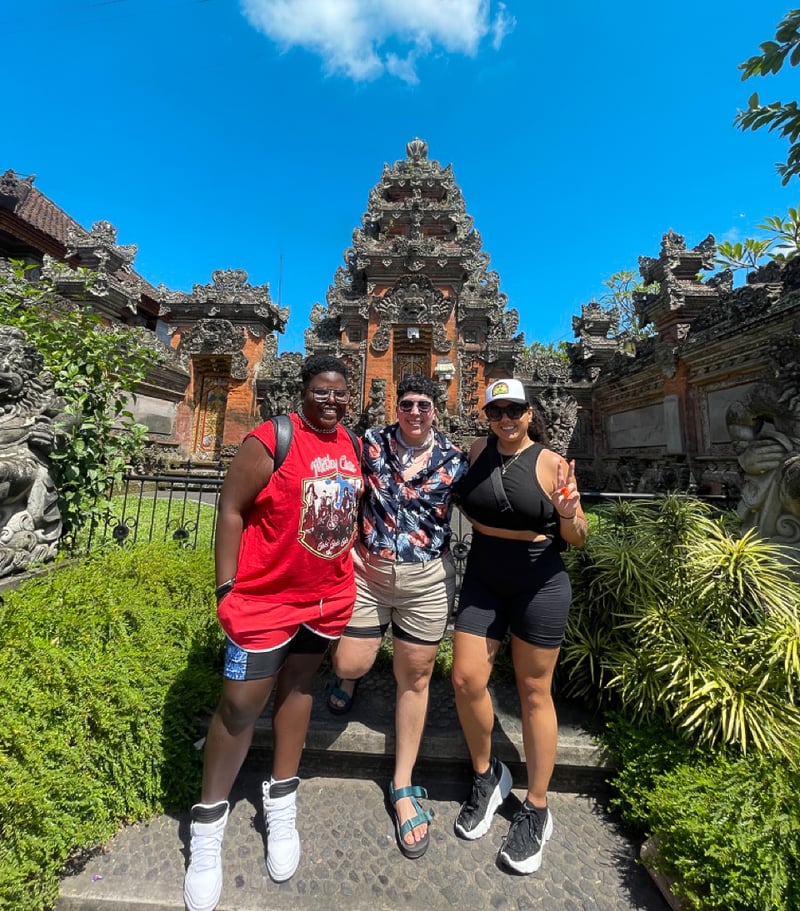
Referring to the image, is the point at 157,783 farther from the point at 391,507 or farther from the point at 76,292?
the point at 76,292

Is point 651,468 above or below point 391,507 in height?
above

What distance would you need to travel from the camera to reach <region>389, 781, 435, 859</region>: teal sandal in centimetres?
194

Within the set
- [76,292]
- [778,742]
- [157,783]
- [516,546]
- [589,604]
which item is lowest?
[157,783]

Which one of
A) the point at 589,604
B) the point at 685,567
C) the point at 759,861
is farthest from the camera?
the point at 589,604

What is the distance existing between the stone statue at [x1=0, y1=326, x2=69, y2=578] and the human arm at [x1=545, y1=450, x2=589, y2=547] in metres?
3.51

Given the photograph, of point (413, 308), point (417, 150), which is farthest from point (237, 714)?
point (417, 150)

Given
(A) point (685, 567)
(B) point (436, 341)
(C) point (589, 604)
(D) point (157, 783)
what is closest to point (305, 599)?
(D) point (157, 783)

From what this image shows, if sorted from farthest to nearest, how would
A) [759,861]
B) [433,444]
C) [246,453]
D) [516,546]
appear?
[433,444]
[516,546]
[246,453]
[759,861]

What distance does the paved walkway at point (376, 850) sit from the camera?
5.79ft

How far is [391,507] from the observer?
2.10 m

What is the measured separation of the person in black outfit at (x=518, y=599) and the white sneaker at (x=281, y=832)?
0.82 metres

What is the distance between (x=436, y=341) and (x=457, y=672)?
14374 millimetres

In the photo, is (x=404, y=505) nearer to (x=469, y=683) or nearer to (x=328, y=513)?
(x=328, y=513)

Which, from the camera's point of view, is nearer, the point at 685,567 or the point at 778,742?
the point at 778,742
